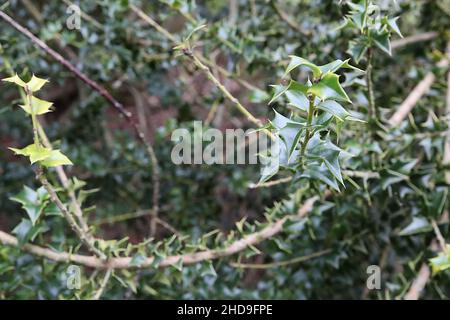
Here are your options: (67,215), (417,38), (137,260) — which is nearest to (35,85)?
(67,215)

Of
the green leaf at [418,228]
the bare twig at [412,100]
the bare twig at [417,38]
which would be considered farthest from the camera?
the bare twig at [417,38]

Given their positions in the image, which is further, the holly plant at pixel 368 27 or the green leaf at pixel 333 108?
the holly plant at pixel 368 27

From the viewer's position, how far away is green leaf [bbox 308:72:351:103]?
0.71m

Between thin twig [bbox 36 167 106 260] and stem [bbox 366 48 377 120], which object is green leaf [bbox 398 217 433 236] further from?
thin twig [bbox 36 167 106 260]

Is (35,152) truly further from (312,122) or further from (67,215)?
(312,122)

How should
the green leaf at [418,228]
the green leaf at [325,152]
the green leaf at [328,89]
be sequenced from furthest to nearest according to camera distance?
1. the green leaf at [418,228]
2. the green leaf at [325,152]
3. the green leaf at [328,89]

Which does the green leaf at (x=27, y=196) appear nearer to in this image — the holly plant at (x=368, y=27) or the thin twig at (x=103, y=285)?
the thin twig at (x=103, y=285)

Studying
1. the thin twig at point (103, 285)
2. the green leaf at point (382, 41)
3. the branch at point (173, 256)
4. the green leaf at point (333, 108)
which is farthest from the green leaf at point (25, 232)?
the green leaf at point (382, 41)

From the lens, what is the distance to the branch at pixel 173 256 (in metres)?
1.07

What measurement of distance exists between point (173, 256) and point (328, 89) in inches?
21.5

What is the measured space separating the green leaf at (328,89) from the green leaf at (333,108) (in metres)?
0.04

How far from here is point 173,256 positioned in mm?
1122

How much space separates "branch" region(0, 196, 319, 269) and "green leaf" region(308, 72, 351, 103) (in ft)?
1.57

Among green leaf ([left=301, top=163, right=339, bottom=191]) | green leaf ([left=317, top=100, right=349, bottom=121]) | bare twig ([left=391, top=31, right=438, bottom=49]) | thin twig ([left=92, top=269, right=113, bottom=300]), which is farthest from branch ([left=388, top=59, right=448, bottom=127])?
thin twig ([left=92, top=269, right=113, bottom=300])
